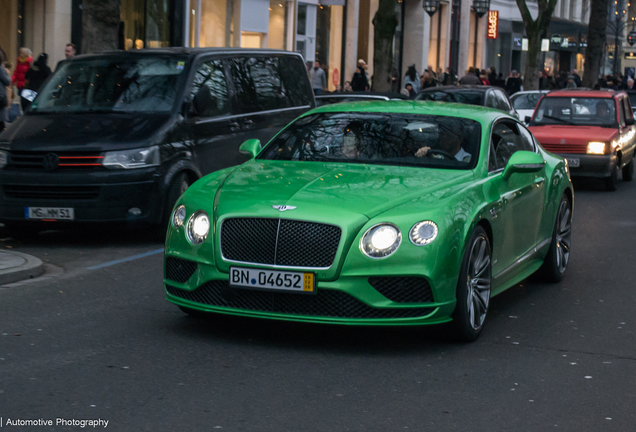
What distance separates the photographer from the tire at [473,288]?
604cm

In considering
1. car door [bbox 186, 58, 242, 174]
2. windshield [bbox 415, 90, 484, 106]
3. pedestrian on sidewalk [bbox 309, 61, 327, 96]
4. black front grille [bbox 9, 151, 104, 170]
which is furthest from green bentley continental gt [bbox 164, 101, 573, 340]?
pedestrian on sidewalk [bbox 309, 61, 327, 96]

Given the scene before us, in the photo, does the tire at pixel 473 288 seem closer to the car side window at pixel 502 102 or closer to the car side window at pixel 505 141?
the car side window at pixel 505 141

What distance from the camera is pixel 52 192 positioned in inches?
381

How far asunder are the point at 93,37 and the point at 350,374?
1010cm

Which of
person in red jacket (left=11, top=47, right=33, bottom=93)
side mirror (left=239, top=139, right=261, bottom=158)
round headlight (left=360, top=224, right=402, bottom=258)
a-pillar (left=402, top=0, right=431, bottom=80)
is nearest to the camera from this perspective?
round headlight (left=360, top=224, right=402, bottom=258)

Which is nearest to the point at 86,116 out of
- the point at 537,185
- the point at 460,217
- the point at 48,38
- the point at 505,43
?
the point at 537,185

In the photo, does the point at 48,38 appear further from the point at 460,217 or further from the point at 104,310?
the point at 460,217

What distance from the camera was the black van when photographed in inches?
380

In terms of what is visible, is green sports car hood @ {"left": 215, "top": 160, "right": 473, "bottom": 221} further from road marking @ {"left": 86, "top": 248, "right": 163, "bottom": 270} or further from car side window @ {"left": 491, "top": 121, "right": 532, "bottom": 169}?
road marking @ {"left": 86, "top": 248, "right": 163, "bottom": 270}

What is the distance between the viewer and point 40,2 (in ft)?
78.5

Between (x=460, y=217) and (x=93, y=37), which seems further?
(x=93, y=37)

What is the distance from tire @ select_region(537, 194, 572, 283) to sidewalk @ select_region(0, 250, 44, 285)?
13.7 feet

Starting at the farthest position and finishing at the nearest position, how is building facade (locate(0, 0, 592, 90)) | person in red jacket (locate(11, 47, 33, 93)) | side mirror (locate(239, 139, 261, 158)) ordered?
1. building facade (locate(0, 0, 592, 90))
2. person in red jacket (locate(11, 47, 33, 93))
3. side mirror (locate(239, 139, 261, 158))

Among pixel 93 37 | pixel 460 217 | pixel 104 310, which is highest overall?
pixel 93 37
